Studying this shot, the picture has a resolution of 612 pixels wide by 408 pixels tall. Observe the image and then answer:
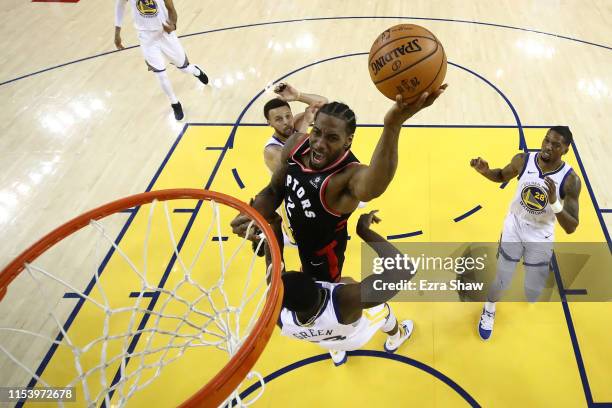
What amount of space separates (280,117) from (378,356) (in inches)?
81.3

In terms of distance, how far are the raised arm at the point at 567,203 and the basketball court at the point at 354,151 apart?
0.94m

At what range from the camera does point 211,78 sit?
6633mm

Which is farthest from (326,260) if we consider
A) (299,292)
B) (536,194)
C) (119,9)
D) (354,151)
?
(119,9)

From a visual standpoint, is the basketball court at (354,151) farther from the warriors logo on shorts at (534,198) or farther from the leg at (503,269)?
the warriors logo on shorts at (534,198)

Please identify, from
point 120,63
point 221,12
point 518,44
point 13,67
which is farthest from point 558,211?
point 13,67

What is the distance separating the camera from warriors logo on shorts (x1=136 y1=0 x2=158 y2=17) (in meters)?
5.23

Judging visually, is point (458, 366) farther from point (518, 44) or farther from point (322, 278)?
point (518, 44)

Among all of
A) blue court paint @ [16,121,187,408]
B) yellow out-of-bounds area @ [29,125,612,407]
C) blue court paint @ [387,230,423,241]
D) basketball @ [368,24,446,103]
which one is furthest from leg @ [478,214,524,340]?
blue court paint @ [16,121,187,408]

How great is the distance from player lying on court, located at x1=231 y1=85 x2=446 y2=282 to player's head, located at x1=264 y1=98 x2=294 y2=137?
2.35ft

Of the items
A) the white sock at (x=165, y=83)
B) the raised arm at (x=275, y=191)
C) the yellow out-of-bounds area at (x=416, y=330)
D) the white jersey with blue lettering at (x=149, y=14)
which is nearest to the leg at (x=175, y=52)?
the white jersey with blue lettering at (x=149, y=14)

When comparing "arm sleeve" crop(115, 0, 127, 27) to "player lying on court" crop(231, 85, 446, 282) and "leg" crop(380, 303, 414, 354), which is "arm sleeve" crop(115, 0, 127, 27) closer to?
"player lying on court" crop(231, 85, 446, 282)

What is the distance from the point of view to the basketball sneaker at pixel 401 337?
327cm

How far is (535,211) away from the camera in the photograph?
308cm

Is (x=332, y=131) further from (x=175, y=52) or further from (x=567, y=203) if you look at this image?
(x=175, y=52)
